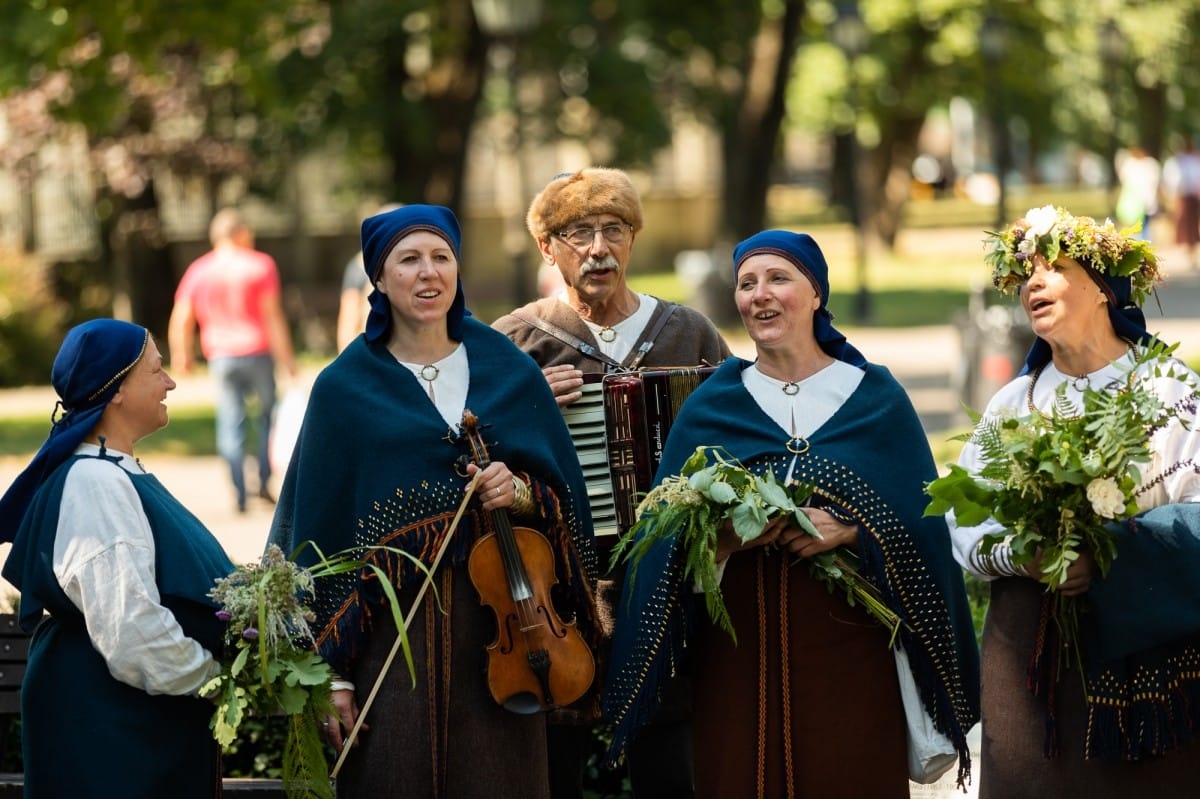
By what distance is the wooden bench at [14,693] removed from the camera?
633 cm

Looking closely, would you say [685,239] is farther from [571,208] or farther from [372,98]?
[571,208]

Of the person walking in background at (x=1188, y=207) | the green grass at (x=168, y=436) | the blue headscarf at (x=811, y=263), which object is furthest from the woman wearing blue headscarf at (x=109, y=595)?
the person walking in background at (x=1188, y=207)

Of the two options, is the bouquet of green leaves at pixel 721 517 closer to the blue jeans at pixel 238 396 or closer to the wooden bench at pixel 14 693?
the wooden bench at pixel 14 693

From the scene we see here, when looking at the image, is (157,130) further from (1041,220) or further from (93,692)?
(1041,220)

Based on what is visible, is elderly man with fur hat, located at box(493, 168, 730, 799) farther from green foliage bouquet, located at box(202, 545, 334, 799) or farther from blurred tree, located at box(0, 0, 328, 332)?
blurred tree, located at box(0, 0, 328, 332)

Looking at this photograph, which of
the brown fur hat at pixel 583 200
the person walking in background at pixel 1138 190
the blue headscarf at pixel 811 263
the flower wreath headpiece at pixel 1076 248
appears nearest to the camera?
the flower wreath headpiece at pixel 1076 248

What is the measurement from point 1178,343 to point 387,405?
214 cm

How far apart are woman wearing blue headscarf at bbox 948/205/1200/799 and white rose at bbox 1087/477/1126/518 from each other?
208mm

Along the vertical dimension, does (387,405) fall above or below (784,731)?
above

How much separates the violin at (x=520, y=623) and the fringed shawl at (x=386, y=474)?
3.3 inches

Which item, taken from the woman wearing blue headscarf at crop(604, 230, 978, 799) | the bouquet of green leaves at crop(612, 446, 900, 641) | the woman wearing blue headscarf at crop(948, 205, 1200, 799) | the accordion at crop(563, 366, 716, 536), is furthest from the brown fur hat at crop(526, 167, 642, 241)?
the woman wearing blue headscarf at crop(948, 205, 1200, 799)

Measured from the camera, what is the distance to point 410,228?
5215mm

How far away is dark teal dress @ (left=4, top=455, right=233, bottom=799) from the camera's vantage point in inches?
192

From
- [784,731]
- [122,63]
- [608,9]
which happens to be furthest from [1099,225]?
[608,9]
